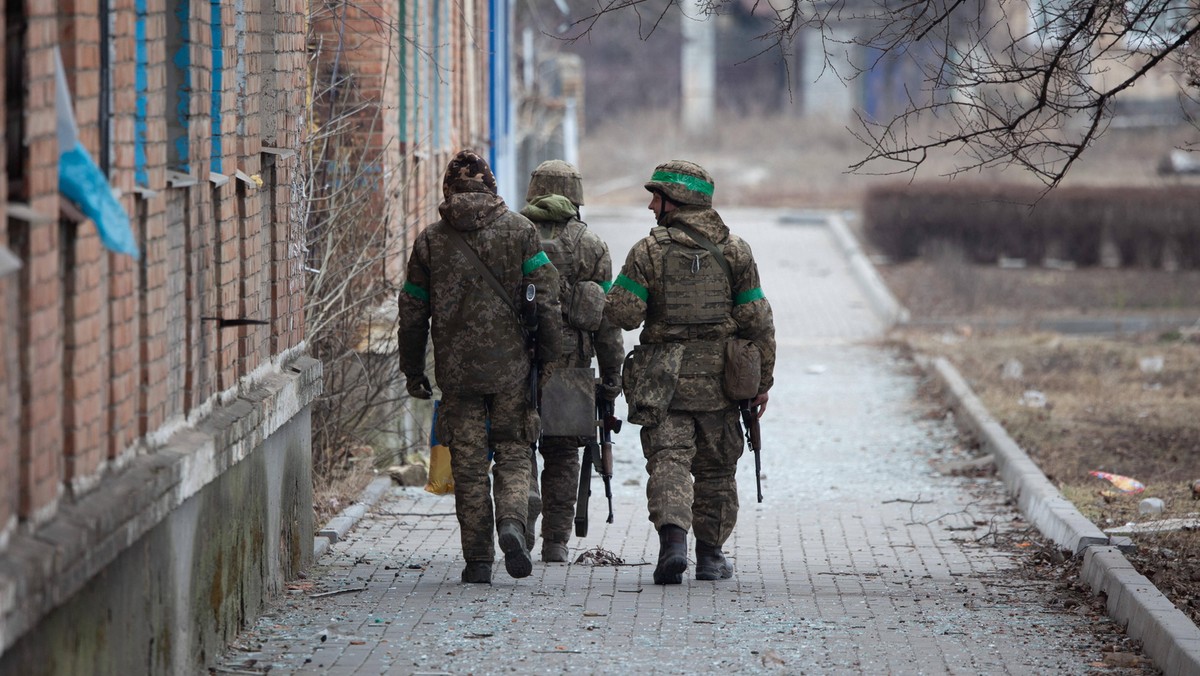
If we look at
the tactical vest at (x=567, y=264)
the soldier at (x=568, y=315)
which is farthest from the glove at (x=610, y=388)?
the tactical vest at (x=567, y=264)

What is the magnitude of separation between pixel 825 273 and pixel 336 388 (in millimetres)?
16825

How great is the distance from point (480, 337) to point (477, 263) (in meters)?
0.30

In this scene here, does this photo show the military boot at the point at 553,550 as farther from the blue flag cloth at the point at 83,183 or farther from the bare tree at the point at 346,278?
the blue flag cloth at the point at 83,183

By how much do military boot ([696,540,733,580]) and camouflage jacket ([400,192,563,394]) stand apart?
3.69ft

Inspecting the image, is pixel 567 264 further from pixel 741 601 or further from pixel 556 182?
pixel 741 601

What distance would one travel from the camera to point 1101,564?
21.5 ft

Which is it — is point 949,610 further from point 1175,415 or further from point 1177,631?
point 1175,415

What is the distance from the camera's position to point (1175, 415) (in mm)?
12312

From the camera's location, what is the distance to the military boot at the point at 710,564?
6.79m

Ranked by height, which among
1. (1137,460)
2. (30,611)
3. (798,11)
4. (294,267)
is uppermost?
(798,11)

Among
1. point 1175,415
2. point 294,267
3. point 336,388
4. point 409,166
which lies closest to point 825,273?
point 1175,415

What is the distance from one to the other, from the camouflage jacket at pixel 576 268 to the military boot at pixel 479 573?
3.30ft

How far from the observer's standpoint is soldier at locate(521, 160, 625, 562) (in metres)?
7.02

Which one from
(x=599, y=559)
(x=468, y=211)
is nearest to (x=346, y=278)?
(x=599, y=559)
